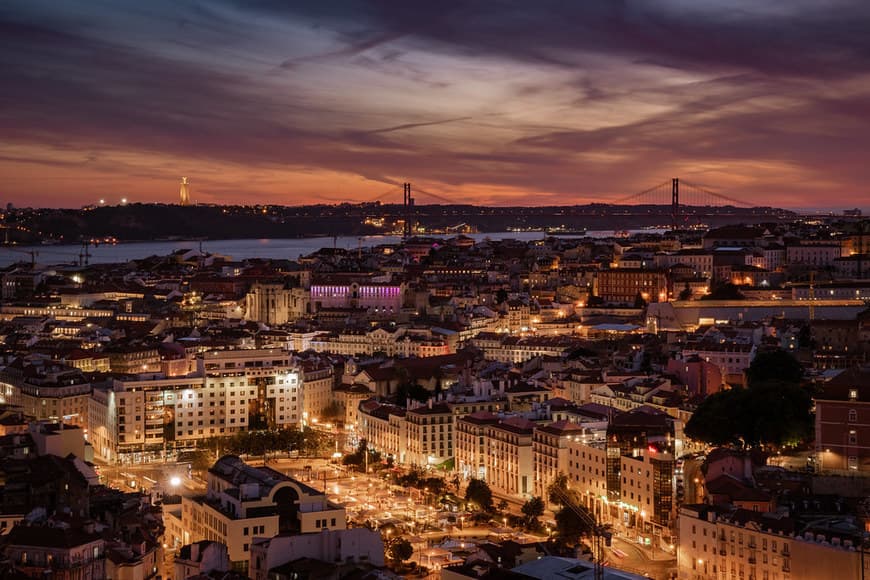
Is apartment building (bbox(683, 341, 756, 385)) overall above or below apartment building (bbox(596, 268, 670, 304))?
below

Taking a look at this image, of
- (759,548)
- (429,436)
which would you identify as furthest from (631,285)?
(759,548)

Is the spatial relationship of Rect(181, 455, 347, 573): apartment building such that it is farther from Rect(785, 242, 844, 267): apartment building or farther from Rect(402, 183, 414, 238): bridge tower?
Rect(402, 183, 414, 238): bridge tower

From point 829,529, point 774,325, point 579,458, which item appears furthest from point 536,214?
point 829,529

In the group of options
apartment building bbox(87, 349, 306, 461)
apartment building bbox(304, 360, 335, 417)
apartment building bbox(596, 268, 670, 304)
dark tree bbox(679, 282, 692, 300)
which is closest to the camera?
apartment building bbox(87, 349, 306, 461)

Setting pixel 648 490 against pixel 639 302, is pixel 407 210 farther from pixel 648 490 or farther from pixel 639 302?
pixel 648 490

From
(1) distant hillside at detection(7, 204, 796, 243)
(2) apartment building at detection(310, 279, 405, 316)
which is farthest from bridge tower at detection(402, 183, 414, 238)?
(2) apartment building at detection(310, 279, 405, 316)

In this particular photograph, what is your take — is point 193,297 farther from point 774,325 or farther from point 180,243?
point 180,243
